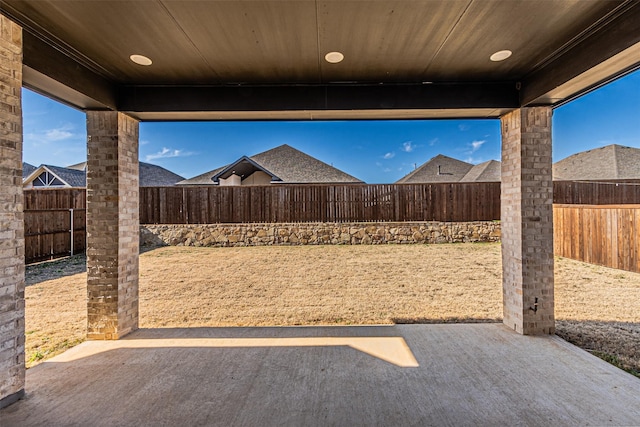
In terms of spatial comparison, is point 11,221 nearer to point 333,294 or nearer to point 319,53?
point 319,53

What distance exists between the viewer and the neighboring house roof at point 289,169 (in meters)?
15.5

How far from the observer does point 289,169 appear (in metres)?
17.1

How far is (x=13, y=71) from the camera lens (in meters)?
2.33

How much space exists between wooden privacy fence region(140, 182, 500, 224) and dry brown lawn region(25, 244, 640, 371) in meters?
2.87

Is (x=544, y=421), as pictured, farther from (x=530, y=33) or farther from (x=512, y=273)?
(x=530, y=33)

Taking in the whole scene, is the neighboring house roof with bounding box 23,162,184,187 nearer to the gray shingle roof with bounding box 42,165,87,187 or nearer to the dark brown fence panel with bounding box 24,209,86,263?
the gray shingle roof with bounding box 42,165,87,187

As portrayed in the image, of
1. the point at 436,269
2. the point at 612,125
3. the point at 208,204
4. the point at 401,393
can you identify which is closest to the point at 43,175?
the point at 208,204

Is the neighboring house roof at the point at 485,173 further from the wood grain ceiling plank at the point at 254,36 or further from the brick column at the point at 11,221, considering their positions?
the brick column at the point at 11,221

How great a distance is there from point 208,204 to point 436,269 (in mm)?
8589

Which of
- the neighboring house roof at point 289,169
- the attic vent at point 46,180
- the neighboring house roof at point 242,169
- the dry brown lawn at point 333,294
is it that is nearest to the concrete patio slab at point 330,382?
the dry brown lawn at point 333,294

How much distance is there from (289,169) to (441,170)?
11458mm

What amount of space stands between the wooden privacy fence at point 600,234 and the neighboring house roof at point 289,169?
31.1 feet

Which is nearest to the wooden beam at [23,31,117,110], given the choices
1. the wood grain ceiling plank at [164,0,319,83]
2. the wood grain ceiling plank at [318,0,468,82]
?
the wood grain ceiling plank at [164,0,319,83]

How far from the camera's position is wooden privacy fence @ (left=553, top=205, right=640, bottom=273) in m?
6.96
